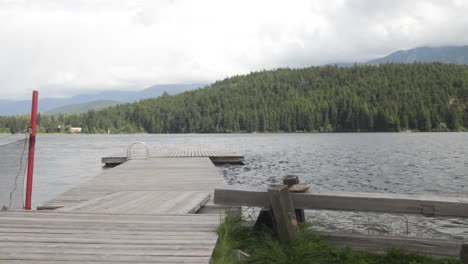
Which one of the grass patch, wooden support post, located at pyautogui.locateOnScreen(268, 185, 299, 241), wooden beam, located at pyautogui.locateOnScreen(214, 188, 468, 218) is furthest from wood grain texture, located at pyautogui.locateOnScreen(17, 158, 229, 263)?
wooden support post, located at pyautogui.locateOnScreen(268, 185, 299, 241)

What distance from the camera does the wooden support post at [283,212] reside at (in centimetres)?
606

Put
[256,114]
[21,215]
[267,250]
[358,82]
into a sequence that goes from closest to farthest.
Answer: [267,250] → [21,215] → [256,114] → [358,82]

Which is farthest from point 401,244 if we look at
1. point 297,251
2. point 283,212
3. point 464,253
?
point 283,212

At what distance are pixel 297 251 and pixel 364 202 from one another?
111 centimetres

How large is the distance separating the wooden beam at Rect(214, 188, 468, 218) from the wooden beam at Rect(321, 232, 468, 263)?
630 mm

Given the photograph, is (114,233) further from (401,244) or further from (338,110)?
(338,110)

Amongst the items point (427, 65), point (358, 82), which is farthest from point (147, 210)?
point (427, 65)

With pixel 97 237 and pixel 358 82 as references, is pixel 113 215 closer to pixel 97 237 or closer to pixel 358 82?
pixel 97 237

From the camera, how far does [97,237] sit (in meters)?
5.42

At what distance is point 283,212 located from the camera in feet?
19.9

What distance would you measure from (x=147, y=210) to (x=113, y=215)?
2.58 feet

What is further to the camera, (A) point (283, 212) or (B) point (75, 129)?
(B) point (75, 129)

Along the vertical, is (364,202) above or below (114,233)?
above

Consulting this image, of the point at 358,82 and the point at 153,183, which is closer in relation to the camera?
the point at 153,183
